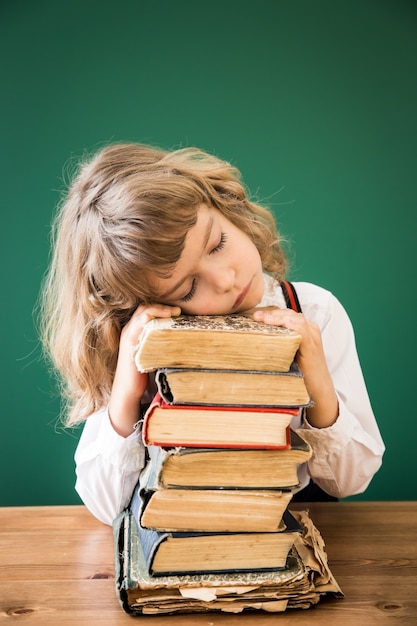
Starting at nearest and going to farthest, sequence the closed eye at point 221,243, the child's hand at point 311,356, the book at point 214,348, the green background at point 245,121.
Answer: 1. the book at point 214,348
2. the child's hand at point 311,356
3. the closed eye at point 221,243
4. the green background at point 245,121

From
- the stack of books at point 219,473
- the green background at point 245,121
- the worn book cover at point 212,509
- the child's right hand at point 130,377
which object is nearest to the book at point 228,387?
the stack of books at point 219,473

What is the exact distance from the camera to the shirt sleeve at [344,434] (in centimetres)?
106

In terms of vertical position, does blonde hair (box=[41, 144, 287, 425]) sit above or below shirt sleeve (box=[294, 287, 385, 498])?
above

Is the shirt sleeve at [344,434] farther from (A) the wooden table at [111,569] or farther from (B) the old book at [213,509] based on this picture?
(B) the old book at [213,509]

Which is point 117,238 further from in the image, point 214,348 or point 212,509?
point 212,509

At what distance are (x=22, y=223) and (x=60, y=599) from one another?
1410mm

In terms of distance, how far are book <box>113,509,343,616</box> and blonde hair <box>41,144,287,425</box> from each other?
400 millimetres

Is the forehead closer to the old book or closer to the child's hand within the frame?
the child's hand

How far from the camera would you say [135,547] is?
90cm

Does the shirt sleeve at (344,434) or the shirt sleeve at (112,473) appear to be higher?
the shirt sleeve at (344,434)

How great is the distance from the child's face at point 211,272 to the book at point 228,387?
260 mm

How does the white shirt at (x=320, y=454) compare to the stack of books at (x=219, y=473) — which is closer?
the stack of books at (x=219, y=473)

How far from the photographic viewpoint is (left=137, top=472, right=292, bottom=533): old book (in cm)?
80

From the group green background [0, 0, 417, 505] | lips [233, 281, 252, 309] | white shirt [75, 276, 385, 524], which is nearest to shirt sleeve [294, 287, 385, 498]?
white shirt [75, 276, 385, 524]
